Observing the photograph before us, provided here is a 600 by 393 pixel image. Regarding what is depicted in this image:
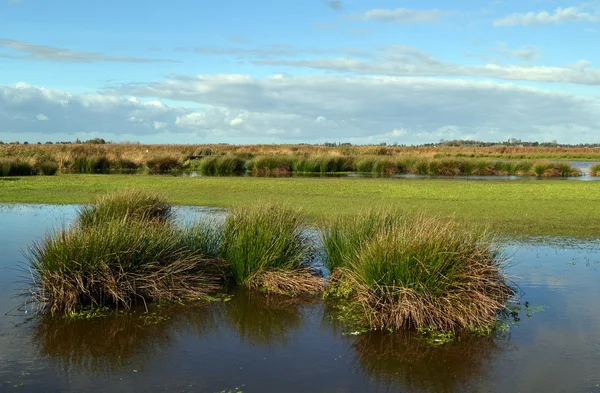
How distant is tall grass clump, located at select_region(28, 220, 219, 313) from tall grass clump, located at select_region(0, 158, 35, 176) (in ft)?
106

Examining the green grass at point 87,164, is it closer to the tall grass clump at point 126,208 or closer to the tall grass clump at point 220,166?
the tall grass clump at point 220,166

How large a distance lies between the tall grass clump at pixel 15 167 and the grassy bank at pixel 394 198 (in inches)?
274

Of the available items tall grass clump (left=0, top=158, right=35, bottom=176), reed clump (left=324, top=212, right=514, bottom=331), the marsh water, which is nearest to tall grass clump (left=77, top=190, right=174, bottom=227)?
the marsh water

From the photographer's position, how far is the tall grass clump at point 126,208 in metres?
13.7

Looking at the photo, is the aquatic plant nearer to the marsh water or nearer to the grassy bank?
the grassy bank

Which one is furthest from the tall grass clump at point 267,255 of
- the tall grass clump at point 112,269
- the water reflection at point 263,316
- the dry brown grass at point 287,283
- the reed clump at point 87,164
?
the reed clump at point 87,164

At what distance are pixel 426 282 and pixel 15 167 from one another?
37530 mm

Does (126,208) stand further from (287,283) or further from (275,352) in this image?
(275,352)

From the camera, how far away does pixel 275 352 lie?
7961mm

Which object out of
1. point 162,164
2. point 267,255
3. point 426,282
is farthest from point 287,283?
point 162,164

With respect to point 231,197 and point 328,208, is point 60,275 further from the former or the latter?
point 231,197

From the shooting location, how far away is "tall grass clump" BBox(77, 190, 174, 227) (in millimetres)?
13664

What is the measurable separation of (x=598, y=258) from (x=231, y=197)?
1540 cm

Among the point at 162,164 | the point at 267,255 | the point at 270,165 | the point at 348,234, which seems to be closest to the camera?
the point at 267,255
